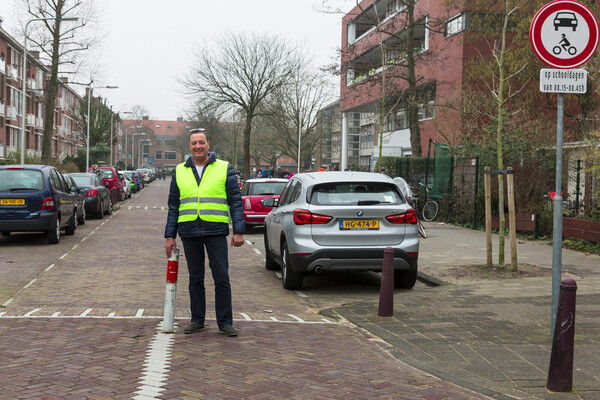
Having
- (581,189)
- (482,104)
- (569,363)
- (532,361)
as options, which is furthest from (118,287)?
(482,104)

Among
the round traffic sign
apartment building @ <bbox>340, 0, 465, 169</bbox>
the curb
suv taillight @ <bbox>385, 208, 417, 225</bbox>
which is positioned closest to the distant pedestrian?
the round traffic sign

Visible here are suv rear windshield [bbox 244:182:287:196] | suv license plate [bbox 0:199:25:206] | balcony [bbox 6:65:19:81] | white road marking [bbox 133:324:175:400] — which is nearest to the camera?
white road marking [bbox 133:324:175:400]

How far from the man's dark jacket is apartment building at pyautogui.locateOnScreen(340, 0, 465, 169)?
19.5 metres

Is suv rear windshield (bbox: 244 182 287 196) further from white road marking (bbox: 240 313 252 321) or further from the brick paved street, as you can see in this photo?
white road marking (bbox: 240 313 252 321)

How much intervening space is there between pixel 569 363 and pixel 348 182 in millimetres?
4831

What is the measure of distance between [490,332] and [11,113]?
5526cm

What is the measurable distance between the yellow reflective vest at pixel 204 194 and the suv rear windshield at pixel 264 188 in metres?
11.8

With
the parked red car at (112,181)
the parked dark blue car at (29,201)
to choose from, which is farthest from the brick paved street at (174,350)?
the parked red car at (112,181)

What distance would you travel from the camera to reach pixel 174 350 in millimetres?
5750

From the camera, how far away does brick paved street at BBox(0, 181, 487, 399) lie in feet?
15.5

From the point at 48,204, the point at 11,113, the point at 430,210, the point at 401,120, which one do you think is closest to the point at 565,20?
the point at 48,204

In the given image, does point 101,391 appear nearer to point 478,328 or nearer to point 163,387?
point 163,387

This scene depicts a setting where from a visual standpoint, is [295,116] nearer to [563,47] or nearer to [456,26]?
[456,26]

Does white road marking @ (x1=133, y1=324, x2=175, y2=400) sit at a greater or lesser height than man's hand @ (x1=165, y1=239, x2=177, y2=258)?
lesser
